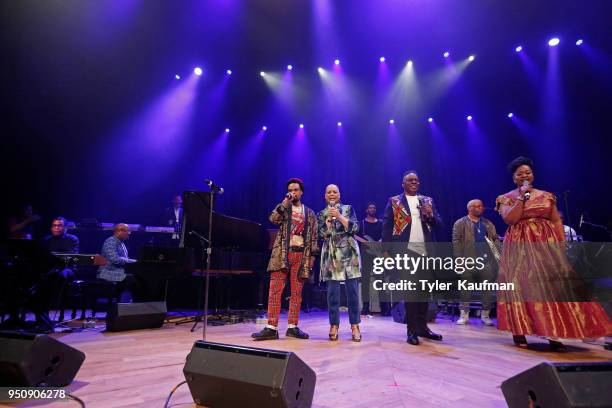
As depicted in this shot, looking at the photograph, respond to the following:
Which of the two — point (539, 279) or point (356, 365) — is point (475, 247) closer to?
point (539, 279)

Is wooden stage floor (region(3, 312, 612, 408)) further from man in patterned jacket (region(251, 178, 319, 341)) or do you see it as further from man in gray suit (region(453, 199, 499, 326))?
man in gray suit (region(453, 199, 499, 326))

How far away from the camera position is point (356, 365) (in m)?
2.48

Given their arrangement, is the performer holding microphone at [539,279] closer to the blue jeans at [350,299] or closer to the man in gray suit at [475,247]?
the blue jeans at [350,299]

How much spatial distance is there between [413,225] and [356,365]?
5.87 feet

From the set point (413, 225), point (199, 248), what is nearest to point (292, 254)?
point (413, 225)

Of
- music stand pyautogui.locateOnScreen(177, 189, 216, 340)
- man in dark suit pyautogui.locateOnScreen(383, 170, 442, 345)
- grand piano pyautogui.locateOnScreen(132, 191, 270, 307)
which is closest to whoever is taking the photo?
man in dark suit pyautogui.locateOnScreen(383, 170, 442, 345)

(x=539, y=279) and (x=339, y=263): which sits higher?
(x=339, y=263)

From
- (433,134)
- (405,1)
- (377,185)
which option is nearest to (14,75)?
(405,1)

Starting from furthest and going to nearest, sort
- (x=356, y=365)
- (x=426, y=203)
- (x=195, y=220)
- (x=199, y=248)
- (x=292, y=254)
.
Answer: (x=199, y=248)
(x=195, y=220)
(x=292, y=254)
(x=426, y=203)
(x=356, y=365)

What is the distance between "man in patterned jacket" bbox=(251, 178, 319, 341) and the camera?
147 inches

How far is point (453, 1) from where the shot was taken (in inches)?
259

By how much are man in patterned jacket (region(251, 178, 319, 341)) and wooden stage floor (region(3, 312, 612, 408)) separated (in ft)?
1.08

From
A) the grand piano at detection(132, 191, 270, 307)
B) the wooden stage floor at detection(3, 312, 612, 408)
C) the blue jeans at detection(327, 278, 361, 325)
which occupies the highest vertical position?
the grand piano at detection(132, 191, 270, 307)

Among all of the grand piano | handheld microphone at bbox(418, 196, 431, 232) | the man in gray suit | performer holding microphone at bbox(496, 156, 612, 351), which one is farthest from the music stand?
the man in gray suit
